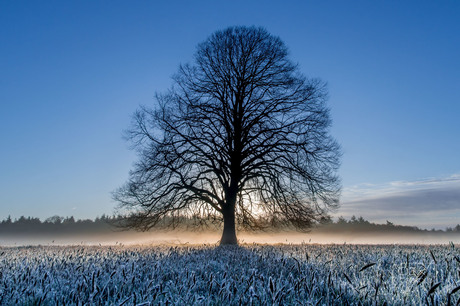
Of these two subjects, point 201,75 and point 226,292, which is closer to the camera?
point 226,292

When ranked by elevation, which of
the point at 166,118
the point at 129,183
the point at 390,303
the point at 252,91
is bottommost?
the point at 390,303

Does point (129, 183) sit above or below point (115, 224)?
above

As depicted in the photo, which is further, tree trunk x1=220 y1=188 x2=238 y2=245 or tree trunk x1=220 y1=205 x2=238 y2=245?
tree trunk x1=220 y1=188 x2=238 y2=245

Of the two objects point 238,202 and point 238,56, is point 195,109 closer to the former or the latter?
point 238,56

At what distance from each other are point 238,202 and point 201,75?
7432 millimetres

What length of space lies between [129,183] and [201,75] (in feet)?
23.4

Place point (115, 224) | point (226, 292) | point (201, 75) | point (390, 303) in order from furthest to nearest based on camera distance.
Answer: point (201, 75)
point (115, 224)
point (226, 292)
point (390, 303)

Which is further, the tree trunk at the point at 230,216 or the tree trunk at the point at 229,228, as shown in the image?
the tree trunk at the point at 230,216

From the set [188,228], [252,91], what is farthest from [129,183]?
[252,91]

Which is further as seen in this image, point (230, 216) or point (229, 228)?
point (230, 216)

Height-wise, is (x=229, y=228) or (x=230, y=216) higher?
(x=230, y=216)

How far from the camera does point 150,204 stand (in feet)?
57.7

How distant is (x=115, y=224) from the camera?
17.4m

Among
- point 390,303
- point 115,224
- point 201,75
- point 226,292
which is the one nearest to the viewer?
point 390,303
